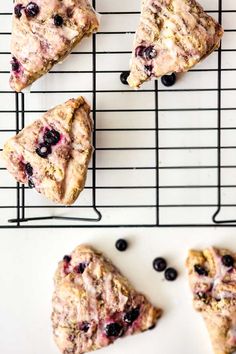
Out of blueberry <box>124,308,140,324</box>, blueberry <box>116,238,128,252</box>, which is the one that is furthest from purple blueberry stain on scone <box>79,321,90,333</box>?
blueberry <box>116,238,128,252</box>

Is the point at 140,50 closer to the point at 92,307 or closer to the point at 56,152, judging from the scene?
the point at 56,152

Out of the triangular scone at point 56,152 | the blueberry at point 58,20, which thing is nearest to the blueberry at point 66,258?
the triangular scone at point 56,152

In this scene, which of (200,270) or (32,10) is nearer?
(32,10)

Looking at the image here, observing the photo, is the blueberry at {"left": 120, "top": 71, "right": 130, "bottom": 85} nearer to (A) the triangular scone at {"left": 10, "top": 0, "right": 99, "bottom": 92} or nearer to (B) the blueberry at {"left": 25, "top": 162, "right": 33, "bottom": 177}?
(A) the triangular scone at {"left": 10, "top": 0, "right": 99, "bottom": 92}

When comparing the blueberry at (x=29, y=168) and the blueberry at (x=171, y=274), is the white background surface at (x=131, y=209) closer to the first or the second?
the blueberry at (x=171, y=274)

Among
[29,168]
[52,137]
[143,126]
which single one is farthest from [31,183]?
[143,126]

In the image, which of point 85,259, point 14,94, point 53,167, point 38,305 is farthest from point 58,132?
point 38,305
